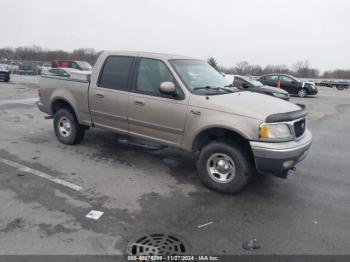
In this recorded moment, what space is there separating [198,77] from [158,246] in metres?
2.88

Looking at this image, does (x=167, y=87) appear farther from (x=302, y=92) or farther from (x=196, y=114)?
(x=302, y=92)

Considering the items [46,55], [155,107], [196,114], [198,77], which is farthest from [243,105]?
[46,55]

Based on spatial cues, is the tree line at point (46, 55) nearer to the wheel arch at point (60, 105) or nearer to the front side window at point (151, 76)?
the wheel arch at point (60, 105)

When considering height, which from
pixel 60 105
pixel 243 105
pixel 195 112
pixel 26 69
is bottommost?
pixel 26 69

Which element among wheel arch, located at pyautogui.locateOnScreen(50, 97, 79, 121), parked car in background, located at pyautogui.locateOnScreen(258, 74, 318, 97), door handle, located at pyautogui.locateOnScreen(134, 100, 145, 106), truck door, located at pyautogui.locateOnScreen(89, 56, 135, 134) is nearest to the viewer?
door handle, located at pyautogui.locateOnScreen(134, 100, 145, 106)

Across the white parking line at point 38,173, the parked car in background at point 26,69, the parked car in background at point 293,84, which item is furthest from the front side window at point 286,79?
the parked car in background at point 26,69

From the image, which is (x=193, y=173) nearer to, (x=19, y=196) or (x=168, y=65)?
(x=168, y=65)

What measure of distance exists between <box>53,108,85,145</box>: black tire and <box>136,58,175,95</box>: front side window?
6.29 feet

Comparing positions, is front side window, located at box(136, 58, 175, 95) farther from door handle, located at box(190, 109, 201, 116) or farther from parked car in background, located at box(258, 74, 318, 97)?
parked car in background, located at box(258, 74, 318, 97)

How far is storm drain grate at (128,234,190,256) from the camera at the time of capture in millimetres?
3036

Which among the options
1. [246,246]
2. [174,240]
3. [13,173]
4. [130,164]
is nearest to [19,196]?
[13,173]

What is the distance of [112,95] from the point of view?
538 cm

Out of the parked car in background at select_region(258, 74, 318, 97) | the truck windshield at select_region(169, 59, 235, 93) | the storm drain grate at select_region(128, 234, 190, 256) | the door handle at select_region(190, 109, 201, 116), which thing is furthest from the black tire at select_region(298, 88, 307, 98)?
the storm drain grate at select_region(128, 234, 190, 256)

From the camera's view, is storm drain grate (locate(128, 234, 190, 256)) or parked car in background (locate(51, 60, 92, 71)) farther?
parked car in background (locate(51, 60, 92, 71))
